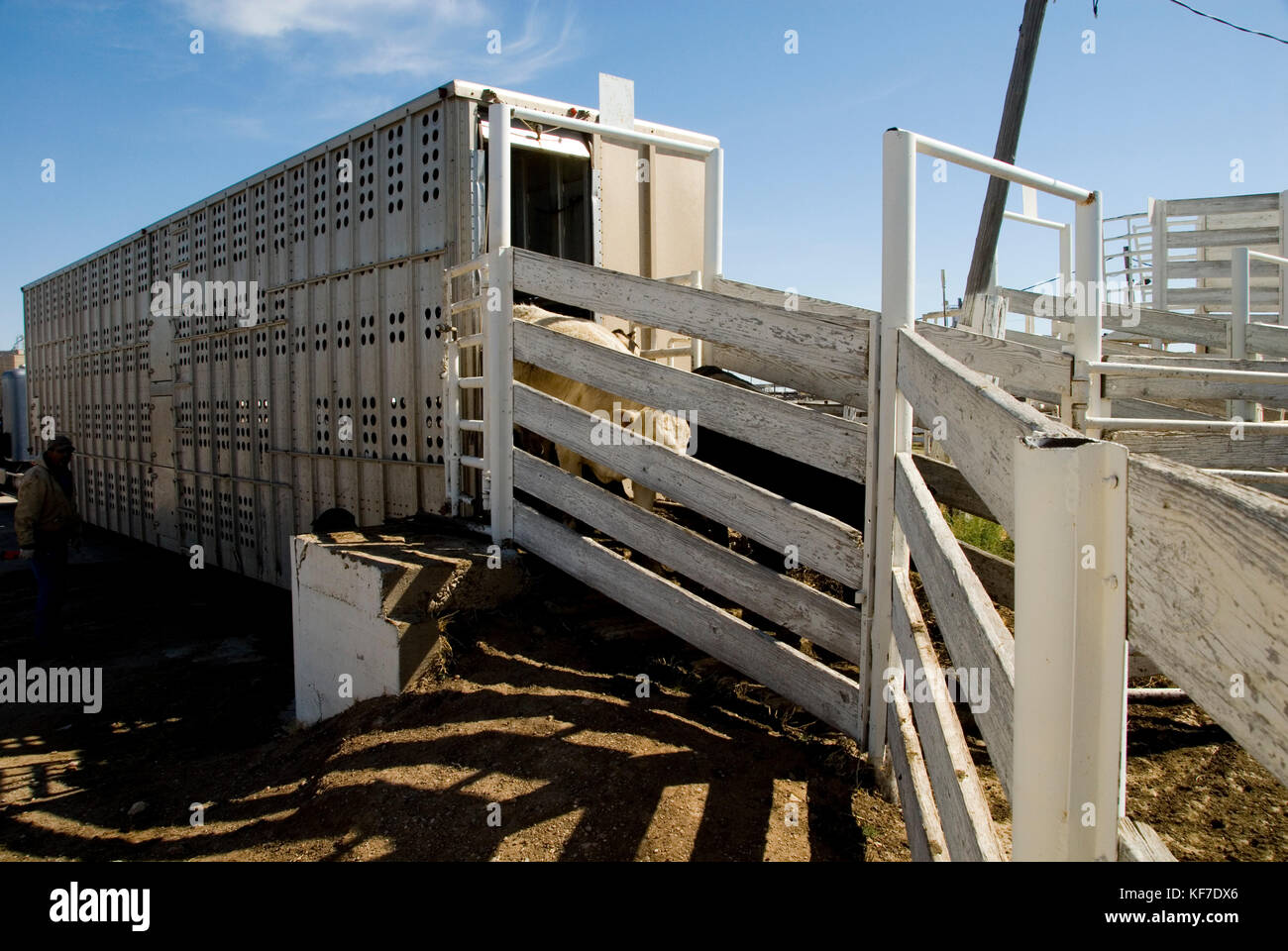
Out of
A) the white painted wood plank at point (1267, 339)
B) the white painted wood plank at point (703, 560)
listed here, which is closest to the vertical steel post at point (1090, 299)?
the white painted wood plank at point (703, 560)

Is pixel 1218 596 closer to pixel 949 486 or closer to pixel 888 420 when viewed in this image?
pixel 888 420

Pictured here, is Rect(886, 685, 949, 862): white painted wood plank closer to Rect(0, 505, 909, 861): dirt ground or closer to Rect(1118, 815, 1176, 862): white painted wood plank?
Rect(0, 505, 909, 861): dirt ground

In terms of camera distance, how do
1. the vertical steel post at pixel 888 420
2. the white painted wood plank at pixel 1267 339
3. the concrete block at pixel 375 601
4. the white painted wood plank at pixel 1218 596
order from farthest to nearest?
1. the white painted wood plank at pixel 1267 339
2. the concrete block at pixel 375 601
3. the vertical steel post at pixel 888 420
4. the white painted wood plank at pixel 1218 596

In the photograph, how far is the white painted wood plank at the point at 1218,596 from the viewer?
0.87m

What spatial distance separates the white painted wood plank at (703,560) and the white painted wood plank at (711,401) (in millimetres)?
563

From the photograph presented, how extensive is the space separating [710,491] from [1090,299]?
8.18 ft

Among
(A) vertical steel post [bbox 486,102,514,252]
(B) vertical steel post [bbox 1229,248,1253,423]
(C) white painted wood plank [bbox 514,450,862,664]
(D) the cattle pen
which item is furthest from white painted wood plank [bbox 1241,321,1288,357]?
(A) vertical steel post [bbox 486,102,514,252]

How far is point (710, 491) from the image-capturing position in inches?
161

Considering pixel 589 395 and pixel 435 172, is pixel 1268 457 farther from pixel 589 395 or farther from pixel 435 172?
pixel 435 172

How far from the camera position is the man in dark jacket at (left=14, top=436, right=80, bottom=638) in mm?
7844

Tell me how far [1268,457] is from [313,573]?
18.9 feet

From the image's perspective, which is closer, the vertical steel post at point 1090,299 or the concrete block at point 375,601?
the concrete block at point 375,601

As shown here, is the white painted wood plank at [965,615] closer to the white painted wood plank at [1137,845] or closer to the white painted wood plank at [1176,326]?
the white painted wood plank at [1137,845]
